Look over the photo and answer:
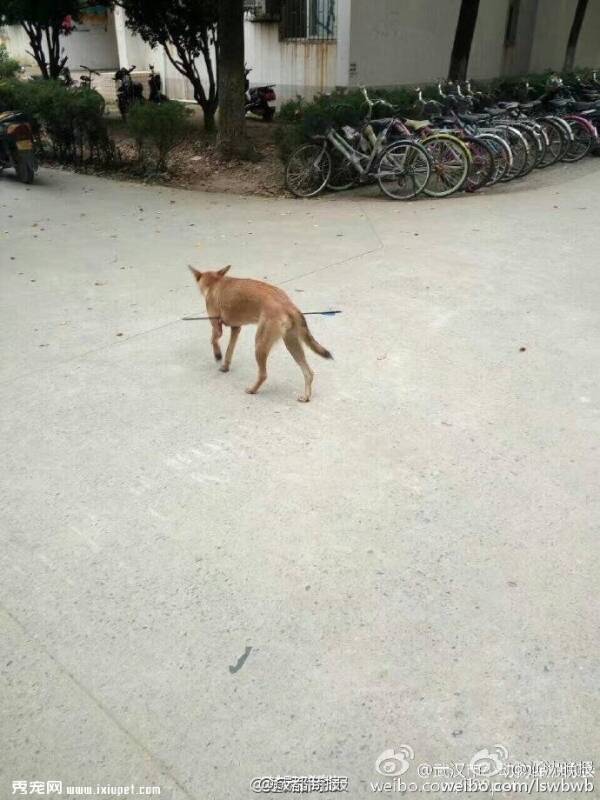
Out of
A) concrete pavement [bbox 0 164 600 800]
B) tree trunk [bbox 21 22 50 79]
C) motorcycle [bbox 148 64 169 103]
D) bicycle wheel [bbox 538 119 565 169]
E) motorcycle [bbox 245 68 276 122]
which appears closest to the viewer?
concrete pavement [bbox 0 164 600 800]

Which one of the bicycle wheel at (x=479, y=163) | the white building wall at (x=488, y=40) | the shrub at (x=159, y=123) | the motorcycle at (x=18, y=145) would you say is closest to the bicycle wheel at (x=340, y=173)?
the bicycle wheel at (x=479, y=163)

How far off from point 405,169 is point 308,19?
28.5ft

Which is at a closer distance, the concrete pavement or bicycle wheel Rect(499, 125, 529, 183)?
the concrete pavement

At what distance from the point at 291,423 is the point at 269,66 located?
15.2m

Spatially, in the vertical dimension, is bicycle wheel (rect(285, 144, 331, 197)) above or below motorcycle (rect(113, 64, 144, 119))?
below

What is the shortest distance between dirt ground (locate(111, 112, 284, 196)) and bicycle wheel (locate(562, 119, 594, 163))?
5075 millimetres

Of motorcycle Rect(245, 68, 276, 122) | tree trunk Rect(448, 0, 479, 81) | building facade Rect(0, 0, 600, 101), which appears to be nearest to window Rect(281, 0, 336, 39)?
building facade Rect(0, 0, 600, 101)

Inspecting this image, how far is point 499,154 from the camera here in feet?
30.8

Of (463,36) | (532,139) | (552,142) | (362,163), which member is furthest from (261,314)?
(463,36)

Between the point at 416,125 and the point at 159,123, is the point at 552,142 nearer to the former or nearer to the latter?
the point at 416,125

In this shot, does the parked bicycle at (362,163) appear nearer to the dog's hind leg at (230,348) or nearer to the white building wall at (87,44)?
the dog's hind leg at (230,348)

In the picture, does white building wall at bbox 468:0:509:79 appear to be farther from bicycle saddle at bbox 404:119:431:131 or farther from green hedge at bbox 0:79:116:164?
green hedge at bbox 0:79:116:164

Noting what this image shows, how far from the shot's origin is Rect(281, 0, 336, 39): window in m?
14.8

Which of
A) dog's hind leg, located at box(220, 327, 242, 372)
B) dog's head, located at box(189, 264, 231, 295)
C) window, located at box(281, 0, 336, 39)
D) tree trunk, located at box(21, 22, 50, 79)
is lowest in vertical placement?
dog's hind leg, located at box(220, 327, 242, 372)
